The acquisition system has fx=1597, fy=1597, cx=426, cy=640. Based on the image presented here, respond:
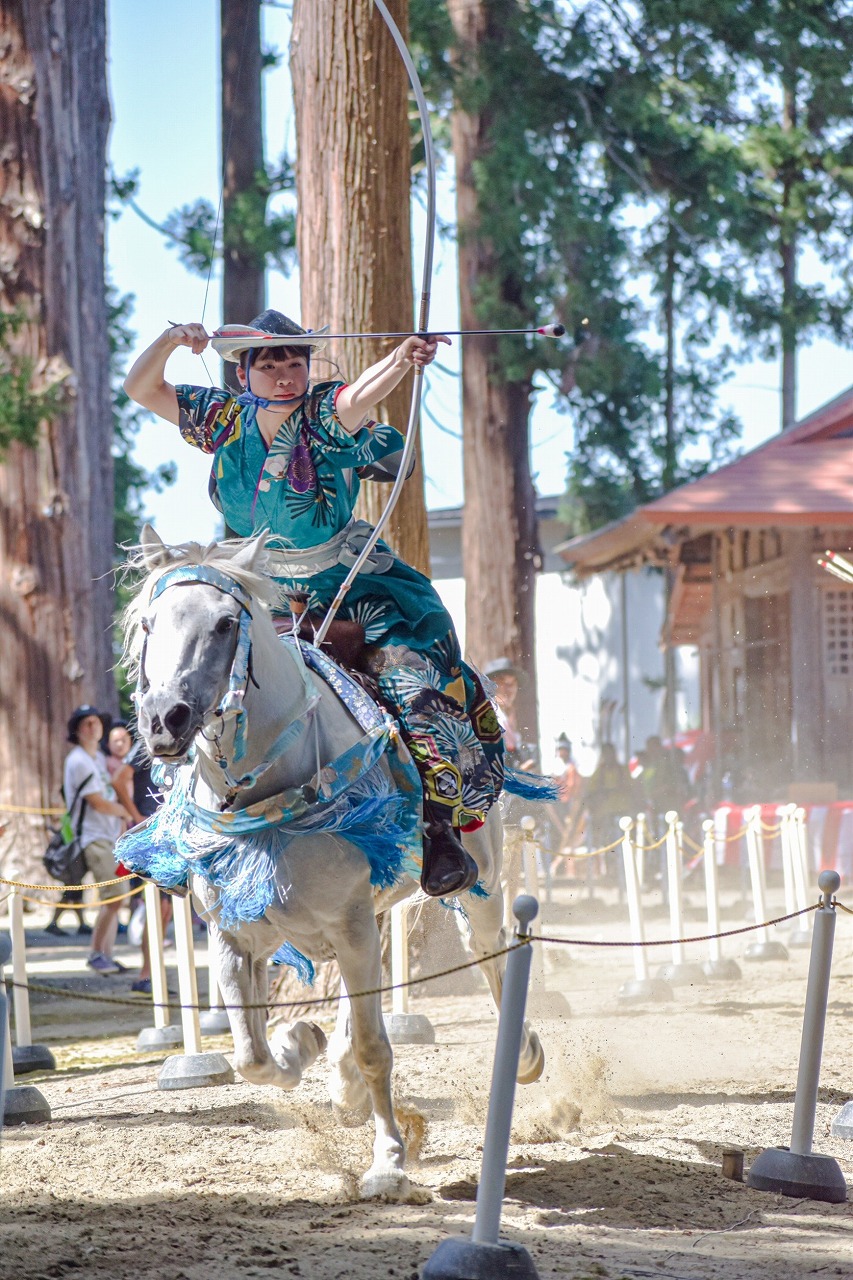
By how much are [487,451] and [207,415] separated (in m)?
13.5

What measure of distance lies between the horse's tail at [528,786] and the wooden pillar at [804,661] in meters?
11.0

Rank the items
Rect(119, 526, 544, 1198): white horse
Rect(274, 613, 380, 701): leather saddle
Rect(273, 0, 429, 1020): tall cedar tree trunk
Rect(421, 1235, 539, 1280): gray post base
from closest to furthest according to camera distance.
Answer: Rect(421, 1235, 539, 1280): gray post base < Rect(119, 526, 544, 1198): white horse < Rect(274, 613, 380, 701): leather saddle < Rect(273, 0, 429, 1020): tall cedar tree trunk

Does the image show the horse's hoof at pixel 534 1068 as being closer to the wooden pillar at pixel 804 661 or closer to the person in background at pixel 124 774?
the person in background at pixel 124 774

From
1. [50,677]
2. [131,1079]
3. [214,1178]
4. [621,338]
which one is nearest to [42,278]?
[50,677]

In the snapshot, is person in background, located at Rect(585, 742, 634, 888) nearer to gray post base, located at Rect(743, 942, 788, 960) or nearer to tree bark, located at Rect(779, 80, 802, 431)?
gray post base, located at Rect(743, 942, 788, 960)

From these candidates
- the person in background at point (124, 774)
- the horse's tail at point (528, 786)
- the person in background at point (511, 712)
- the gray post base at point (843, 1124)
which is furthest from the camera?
the person in background at point (124, 774)

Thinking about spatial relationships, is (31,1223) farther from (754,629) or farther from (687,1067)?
(754,629)

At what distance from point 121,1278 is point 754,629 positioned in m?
15.9

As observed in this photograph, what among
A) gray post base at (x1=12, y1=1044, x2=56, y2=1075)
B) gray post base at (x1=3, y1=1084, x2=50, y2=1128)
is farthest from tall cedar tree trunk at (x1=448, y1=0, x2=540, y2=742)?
gray post base at (x1=3, y1=1084, x2=50, y2=1128)

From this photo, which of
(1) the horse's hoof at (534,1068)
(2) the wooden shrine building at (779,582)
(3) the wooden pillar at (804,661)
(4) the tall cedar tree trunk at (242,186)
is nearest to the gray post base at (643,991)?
(1) the horse's hoof at (534,1068)

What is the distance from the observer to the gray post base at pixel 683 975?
34.6 ft

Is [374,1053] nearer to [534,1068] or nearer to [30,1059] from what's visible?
[534,1068]

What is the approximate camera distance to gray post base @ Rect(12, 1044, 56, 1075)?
7.77 meters

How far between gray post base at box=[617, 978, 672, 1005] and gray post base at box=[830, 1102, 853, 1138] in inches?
153
